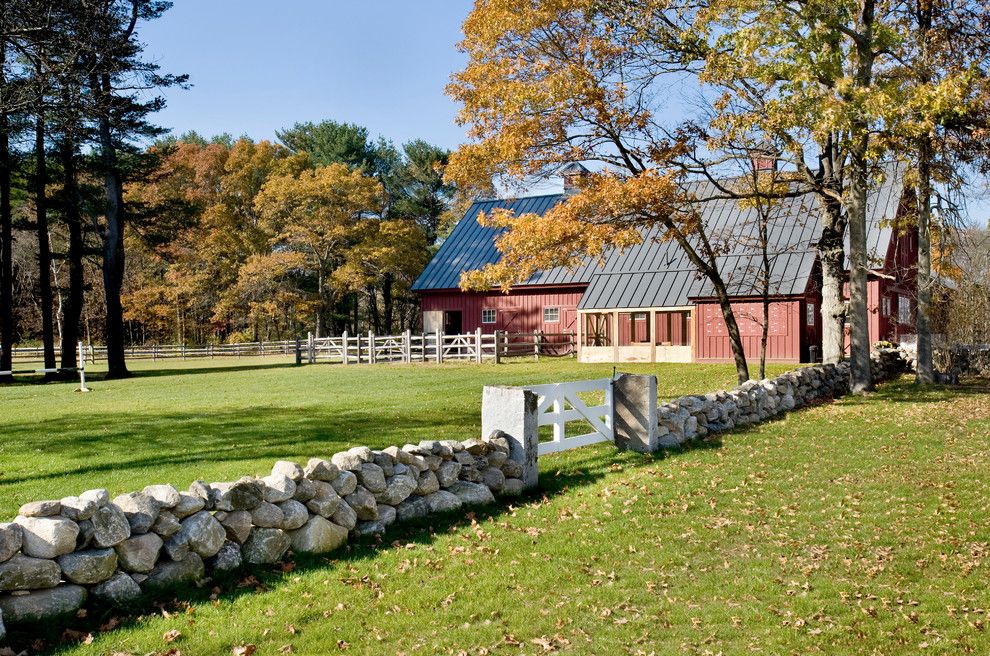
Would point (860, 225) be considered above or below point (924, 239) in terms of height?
above

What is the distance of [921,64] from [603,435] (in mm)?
11327

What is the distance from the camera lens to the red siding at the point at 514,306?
112ft

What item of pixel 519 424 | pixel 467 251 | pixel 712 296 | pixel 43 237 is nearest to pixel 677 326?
pixel 712 296

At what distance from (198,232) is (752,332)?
34.7 metres

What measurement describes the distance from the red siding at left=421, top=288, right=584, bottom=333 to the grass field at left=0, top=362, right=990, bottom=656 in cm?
2254

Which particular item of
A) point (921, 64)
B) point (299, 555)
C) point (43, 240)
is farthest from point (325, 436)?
point (43, 240)

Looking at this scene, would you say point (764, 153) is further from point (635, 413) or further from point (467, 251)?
point (467, 251)

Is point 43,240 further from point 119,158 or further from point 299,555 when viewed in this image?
point 299,555

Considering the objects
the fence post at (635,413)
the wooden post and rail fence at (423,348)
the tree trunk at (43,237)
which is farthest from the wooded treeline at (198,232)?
the fence post at (635,413)

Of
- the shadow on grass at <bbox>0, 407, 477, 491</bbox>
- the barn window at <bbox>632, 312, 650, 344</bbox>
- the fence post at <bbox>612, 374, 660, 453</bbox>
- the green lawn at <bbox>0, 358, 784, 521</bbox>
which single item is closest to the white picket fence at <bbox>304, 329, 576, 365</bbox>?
the barn window at <bbox>632, 312, 650, 344</bbox>

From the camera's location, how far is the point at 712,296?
2681 centimetres

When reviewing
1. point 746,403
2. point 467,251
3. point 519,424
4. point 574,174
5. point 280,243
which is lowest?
point 746,403

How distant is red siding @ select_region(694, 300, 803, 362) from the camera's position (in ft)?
84.2

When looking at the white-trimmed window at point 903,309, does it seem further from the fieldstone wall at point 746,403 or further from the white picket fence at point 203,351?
the white picket fence at point 203,351
